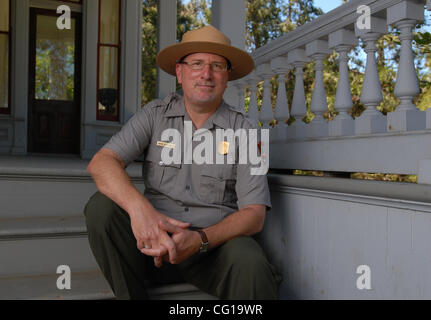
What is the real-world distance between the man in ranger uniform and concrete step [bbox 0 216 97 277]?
35cm

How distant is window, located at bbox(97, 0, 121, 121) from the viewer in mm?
6270

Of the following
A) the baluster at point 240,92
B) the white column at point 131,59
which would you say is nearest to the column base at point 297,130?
the baluster at point 240,92

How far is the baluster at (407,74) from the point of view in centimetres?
146

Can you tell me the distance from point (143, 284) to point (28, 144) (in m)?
5.29

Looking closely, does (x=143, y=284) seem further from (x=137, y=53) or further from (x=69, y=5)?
(x=69, y=5)

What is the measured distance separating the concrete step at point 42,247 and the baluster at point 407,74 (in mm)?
1412

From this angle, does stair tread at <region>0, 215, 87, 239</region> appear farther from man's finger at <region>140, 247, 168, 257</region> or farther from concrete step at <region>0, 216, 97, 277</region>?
man's finger at <region>140, 247, 168, 257</region>

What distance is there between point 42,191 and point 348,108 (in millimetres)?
1533

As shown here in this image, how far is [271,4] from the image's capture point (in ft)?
56.5

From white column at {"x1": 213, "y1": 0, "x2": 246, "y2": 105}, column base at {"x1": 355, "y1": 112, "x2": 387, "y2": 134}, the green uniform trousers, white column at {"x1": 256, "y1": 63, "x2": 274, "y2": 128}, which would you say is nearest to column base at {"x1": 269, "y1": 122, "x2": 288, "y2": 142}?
white column at {"x1": 256, "y1": 63, "x2": 274, "y2": 128}

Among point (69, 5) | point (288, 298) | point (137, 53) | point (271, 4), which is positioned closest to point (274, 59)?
point (288, 298)

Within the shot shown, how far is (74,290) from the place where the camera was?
1.73 metres
